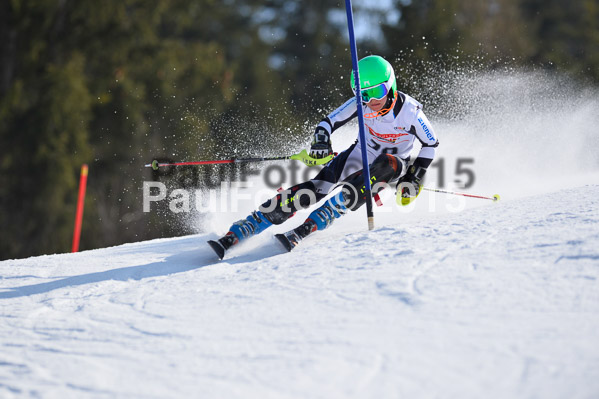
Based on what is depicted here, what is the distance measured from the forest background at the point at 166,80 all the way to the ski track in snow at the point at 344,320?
625 cm

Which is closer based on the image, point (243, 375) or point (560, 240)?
point (243, 375)

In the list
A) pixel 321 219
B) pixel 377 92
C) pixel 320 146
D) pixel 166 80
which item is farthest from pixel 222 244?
pixel 166 80

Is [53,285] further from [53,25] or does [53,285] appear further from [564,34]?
[564,34]

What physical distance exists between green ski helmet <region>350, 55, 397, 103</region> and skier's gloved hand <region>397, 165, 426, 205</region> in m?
0.59

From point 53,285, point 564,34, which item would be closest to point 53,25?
point 53,285

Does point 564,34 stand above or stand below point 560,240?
above

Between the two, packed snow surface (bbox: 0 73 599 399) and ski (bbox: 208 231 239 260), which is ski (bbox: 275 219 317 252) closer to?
packed snow surface (bbox: 0 73 599 399)

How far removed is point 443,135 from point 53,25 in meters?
11.8

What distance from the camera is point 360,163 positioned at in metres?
5.04

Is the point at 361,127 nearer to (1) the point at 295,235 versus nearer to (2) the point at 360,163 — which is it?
(2) the point at 360,163

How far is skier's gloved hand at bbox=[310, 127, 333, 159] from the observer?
4.89m

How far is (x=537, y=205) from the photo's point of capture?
14.9 ft

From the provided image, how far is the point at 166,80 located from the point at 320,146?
14775 mm

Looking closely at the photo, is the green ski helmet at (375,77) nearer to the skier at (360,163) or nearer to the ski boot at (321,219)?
the skier at (360,163)
